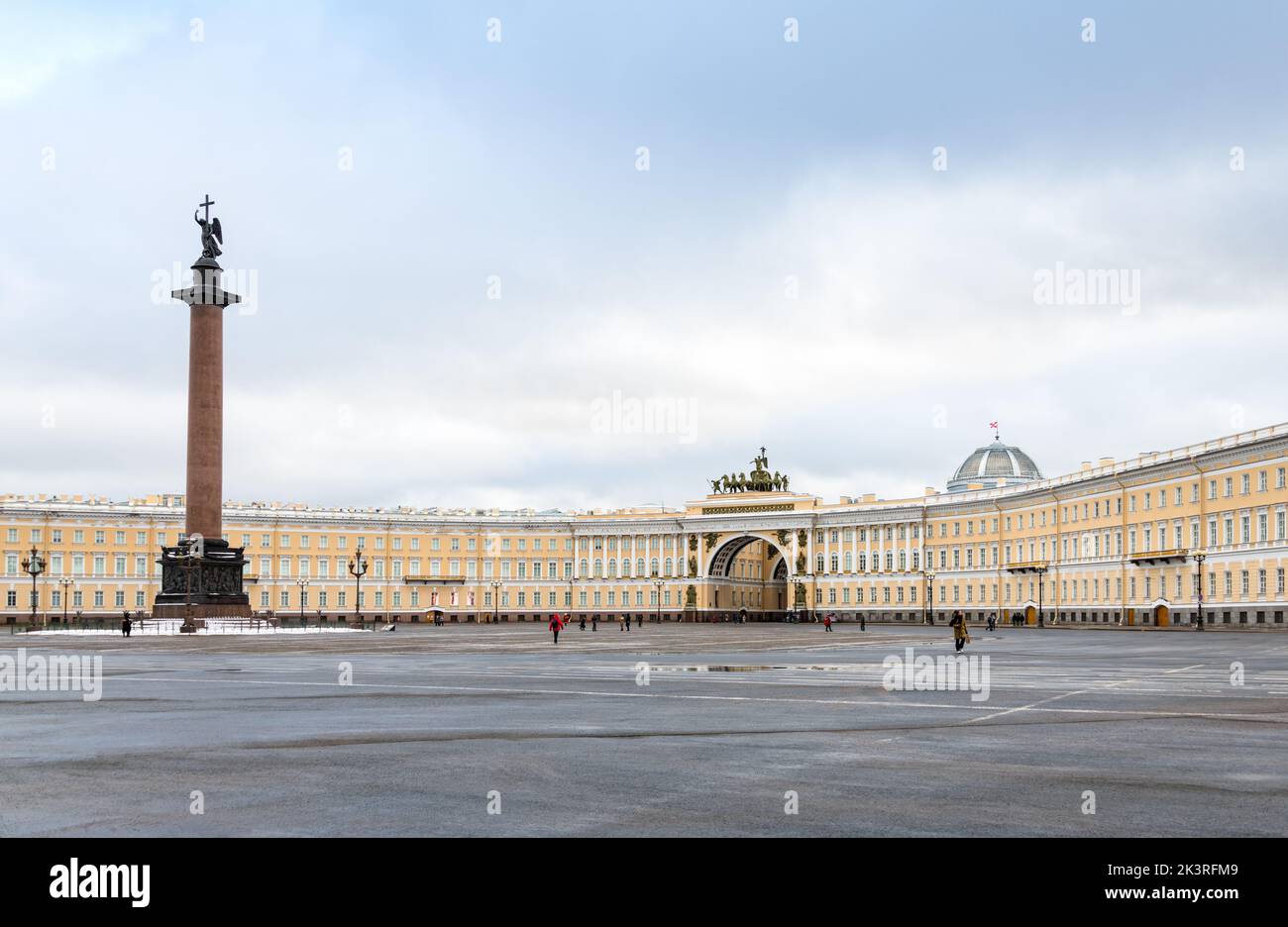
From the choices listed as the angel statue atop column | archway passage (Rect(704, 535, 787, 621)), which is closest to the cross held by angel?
the angel statue atop column

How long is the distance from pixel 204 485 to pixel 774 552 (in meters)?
111

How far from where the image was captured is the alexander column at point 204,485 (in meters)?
68.2

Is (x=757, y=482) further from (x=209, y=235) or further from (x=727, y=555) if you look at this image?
(x=209, y=235)

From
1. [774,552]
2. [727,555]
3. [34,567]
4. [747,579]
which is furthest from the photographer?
[774,552]

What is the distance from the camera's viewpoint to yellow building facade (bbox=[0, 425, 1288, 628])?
8625cm

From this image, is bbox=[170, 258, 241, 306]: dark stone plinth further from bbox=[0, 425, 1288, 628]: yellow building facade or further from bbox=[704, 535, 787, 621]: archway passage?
bbox=[704, 535, 787, 621]: archway passage

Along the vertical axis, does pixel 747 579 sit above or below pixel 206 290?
below

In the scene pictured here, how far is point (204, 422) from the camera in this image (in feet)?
223

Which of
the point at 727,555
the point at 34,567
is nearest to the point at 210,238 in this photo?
the point at 34,567

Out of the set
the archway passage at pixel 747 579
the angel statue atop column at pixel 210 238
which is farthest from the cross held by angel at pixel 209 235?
the archway passage at pixel 747 579

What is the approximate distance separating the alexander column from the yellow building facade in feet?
85.6

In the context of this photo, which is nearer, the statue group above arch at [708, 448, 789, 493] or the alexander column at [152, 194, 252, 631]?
the alexander column at [152, 194, 252, 631]

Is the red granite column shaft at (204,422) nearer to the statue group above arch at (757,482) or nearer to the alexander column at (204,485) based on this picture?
the alexander column at (204,485)

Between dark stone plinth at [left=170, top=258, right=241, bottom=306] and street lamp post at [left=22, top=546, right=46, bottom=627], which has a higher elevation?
dark stone plinth at [left=170, top=258, right=241, bottom=306]
